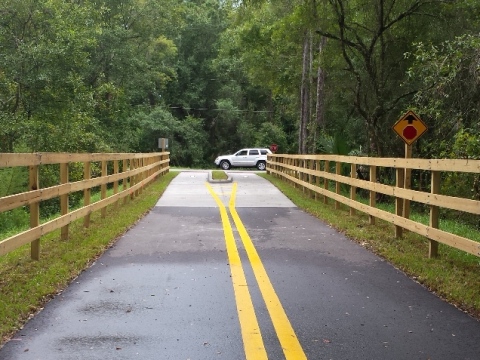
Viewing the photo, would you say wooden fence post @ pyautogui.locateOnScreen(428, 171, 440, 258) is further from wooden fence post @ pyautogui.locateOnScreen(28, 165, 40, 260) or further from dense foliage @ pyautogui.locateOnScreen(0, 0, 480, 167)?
wooden fence post @ pyautogui.locateOnScreen(28, 165, 40, 260)

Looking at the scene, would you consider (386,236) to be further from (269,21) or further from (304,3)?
(269,21)

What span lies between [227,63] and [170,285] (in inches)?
1892

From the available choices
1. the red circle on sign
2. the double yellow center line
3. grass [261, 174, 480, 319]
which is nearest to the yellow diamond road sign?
the red circle on sign

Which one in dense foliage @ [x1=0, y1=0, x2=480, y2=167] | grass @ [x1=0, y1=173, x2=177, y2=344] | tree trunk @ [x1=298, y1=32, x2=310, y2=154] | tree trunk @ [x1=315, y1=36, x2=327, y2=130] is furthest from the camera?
tree trunk @ [x1=298, y1=32, x2=310, y2=154]

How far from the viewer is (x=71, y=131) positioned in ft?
77.1

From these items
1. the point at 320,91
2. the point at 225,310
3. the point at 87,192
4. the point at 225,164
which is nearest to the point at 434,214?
the point at 225,310

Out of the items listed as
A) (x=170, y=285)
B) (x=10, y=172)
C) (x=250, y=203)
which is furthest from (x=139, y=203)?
(x=170, y=285)

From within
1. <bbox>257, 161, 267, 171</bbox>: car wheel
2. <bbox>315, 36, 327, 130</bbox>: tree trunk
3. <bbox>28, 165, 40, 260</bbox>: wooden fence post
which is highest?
<bbox>315, 36, 327, 130</bbox>: tree trunk

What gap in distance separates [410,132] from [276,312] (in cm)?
570

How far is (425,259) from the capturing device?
283 inches

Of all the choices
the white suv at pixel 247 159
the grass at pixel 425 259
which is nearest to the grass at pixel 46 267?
the grass at pixel 425 259

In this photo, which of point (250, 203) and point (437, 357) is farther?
point (250, 203)

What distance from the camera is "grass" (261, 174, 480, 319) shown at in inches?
223

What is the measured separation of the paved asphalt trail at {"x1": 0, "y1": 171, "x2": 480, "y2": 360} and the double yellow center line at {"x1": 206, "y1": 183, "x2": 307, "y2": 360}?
0.19 feet
